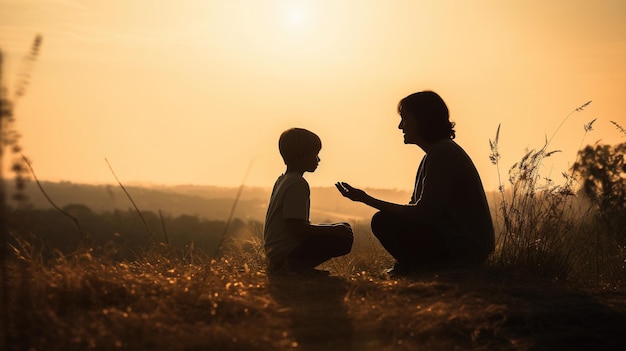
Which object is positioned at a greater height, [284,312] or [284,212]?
[284,212]

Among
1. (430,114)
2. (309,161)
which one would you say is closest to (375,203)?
(309,161)

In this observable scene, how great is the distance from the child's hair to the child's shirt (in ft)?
0.59

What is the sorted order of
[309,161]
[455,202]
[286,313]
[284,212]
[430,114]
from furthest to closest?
[430,114]
[309,161]
[455,202]
[284,212]
[286,313]

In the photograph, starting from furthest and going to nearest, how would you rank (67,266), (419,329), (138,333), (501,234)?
(501,234) < (67,266) < (419,329) < (138,333)

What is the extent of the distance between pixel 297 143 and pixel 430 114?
4.00ft

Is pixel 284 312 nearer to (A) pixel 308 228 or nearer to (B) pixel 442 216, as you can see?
(A) pixel 308 228

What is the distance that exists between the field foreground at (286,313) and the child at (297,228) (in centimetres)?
81

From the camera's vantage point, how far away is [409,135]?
6531 millimetres

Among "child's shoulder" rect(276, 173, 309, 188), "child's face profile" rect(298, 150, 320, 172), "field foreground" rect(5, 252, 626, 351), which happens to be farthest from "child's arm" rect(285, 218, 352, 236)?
"field foreground" rect(5, 252, 626, 351)

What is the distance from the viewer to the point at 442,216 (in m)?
6.24

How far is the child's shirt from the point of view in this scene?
6.07m

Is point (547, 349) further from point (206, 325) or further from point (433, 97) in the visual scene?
point (433, 97)

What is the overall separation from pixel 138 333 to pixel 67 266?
1360 mm

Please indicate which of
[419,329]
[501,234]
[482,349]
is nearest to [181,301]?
[419,329]
